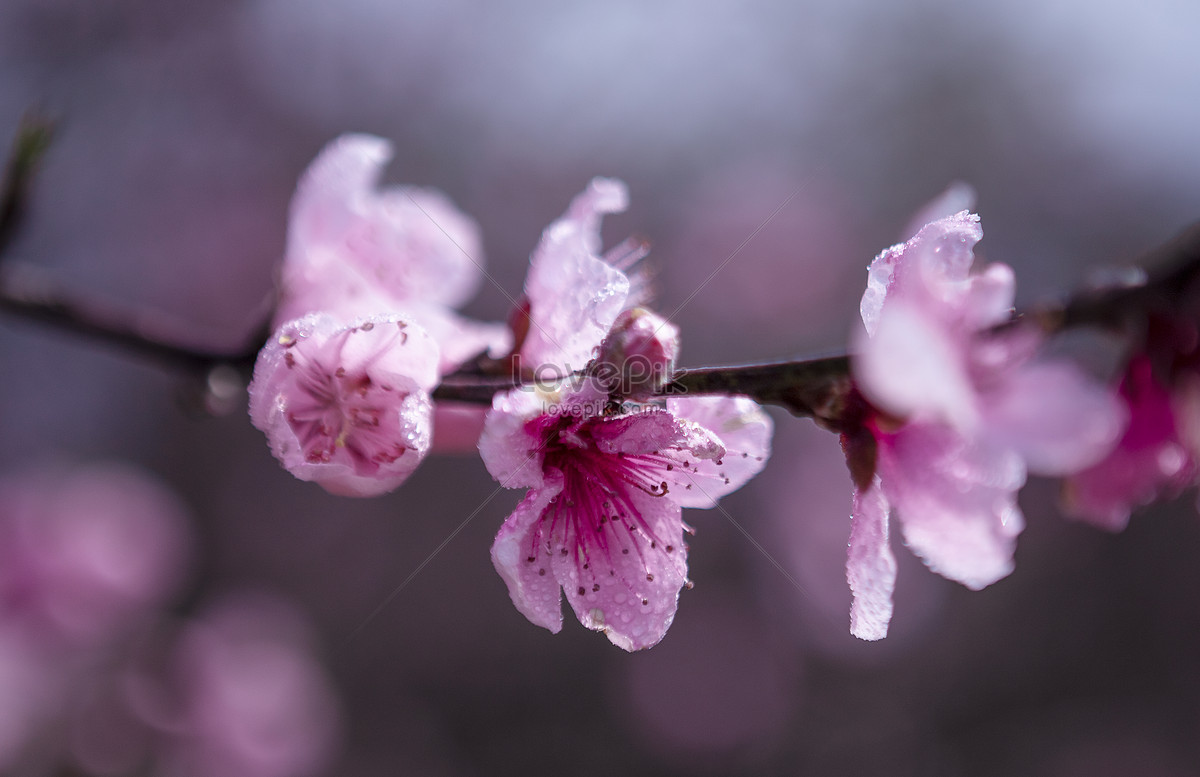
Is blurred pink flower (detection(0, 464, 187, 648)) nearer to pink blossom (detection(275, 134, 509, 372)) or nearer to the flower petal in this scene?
pink blossom (detection(275, 134, 509, 372))

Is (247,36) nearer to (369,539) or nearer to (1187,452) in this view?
(369,539)

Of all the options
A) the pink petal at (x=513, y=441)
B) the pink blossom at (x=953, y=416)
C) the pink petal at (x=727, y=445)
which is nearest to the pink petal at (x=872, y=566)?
the pink blossom at (x=953, y=416)

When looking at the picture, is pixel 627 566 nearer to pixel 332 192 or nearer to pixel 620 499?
pixel 620 499

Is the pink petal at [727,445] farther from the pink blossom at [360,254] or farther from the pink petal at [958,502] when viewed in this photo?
the pink blossom at [360,254]

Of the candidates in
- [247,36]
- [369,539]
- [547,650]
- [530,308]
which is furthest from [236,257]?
[530,308]

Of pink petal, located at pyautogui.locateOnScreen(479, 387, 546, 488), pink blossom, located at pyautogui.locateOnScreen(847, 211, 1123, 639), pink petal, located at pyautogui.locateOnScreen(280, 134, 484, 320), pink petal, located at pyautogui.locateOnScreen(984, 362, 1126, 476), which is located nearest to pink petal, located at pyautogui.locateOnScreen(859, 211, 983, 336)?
pink blossom, located at pyautogui.locateOnScreen(847, 211, 1123, 639)

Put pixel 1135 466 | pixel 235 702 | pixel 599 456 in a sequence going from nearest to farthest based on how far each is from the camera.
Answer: pixel 1135 466
pixel 599 456
pixel 235 702

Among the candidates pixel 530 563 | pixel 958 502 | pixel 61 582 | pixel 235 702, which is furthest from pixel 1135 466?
pixel 61 582
